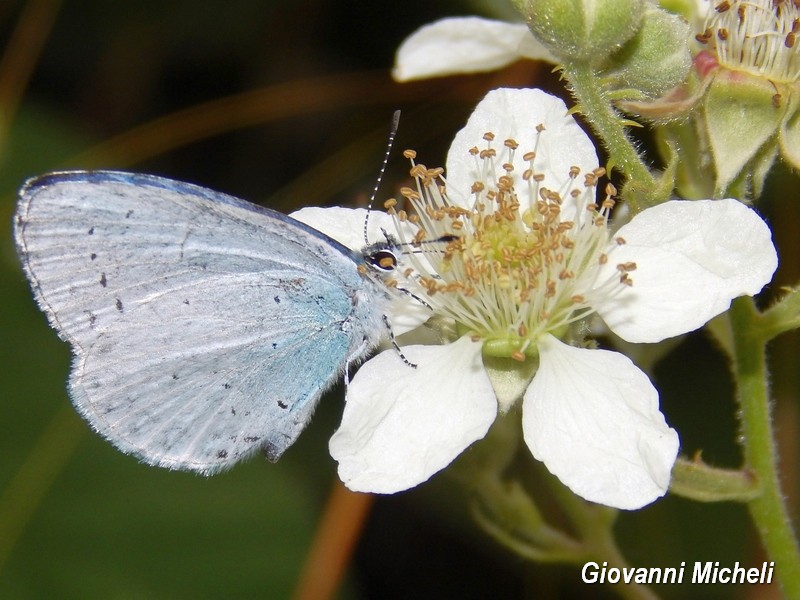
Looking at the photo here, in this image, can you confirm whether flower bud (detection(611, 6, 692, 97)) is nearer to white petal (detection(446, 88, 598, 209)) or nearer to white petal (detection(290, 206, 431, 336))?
white petal (detection(446, 88, 598, 209))

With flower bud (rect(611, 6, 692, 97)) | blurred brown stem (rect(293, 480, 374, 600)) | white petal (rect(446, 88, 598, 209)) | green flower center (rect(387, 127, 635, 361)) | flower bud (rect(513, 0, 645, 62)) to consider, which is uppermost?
flower bud (rect(513, 0, 645, 62))

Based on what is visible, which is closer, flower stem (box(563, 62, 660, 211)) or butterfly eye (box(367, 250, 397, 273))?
flower stem (box(563, 62, 660, 211))

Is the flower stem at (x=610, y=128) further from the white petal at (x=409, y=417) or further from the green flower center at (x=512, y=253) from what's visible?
the white petal at (x=409, y=417)

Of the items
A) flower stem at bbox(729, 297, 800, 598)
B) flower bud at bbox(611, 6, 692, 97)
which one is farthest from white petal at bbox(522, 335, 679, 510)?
flower bud at bbox(611, 6, 692, 97)

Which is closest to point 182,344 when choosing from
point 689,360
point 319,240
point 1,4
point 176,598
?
point 319,240

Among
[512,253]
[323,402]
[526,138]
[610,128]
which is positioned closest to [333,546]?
[323,402]

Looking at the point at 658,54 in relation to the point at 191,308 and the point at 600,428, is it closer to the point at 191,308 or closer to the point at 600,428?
the point at 600,428

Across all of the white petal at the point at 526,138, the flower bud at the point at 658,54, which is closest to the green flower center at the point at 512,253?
the white petal at the point at 526,138
